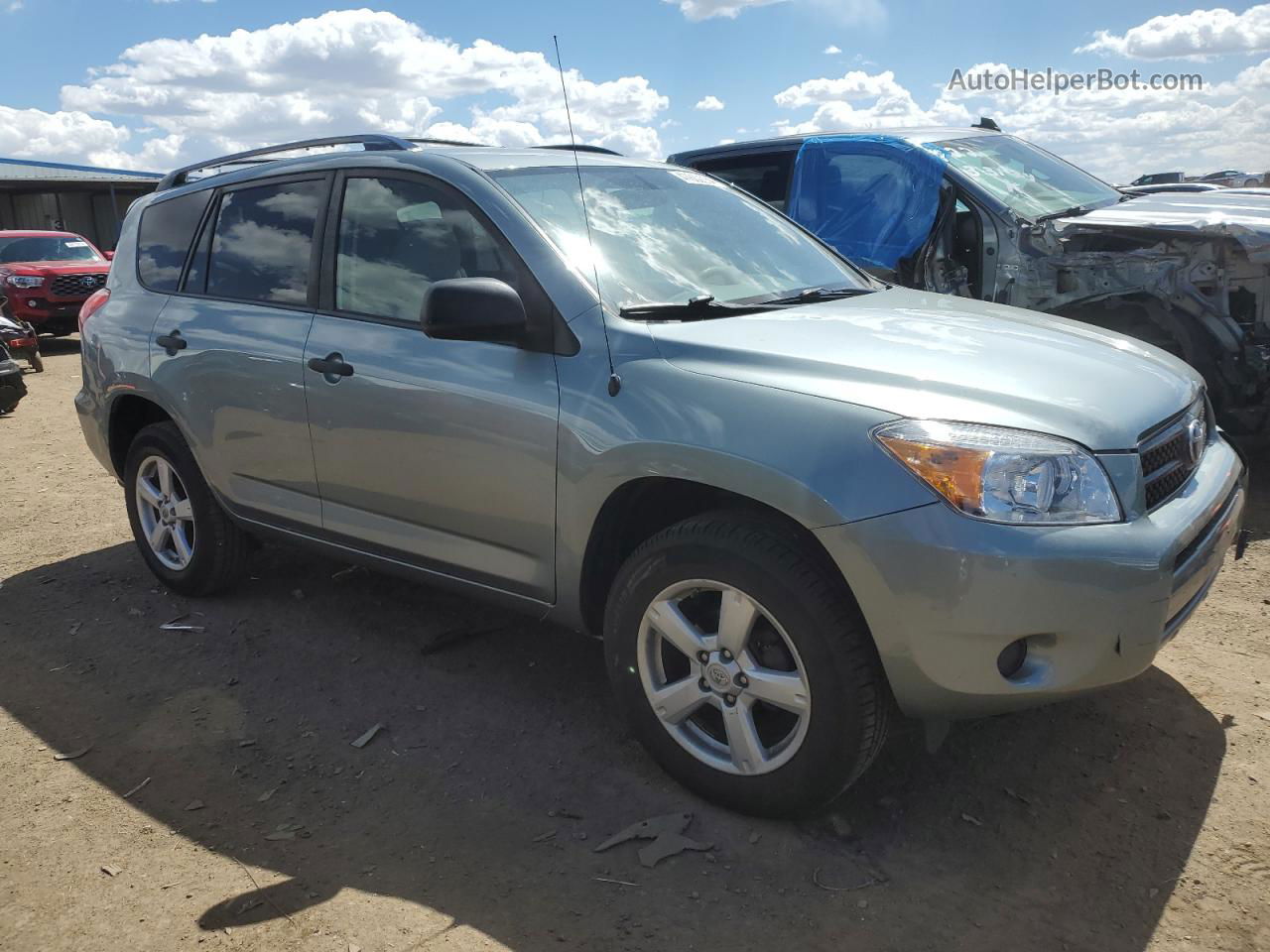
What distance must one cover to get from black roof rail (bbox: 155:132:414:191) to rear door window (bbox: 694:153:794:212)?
11.7 feet

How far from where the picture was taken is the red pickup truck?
15383 millimetres

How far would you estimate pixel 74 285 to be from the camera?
1573 cm

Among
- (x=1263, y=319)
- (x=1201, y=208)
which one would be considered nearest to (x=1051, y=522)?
(x=1263, y=319)

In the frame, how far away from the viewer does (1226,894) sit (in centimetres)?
258

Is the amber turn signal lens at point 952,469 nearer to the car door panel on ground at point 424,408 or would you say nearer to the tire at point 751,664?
the tire at point 751,664

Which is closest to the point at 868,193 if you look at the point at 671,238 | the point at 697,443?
the point at 671,238

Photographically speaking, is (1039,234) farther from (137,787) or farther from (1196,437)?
(137,787)

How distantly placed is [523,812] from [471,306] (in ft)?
4.72

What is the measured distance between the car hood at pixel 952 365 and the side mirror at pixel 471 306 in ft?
1.40

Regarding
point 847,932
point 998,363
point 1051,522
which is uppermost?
point 998,363

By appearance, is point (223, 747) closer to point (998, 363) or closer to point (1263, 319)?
point (998, 363)

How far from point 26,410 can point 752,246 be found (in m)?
9.27

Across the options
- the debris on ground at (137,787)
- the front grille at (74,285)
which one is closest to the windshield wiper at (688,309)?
the debris on ground at (137,787)

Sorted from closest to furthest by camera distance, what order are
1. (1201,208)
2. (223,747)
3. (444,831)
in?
(444,831) → (223,747) → (1201,208)
